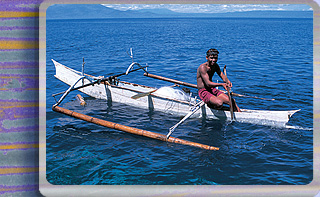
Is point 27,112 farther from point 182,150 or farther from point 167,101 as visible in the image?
point 167,101

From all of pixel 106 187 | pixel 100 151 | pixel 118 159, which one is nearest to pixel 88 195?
pixel 106 187

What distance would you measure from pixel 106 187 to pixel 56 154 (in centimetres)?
751

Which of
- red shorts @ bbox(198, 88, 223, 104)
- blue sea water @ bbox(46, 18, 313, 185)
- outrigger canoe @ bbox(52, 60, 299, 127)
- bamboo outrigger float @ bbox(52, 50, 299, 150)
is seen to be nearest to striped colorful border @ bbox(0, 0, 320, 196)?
blue sea water @ bbox(46, 18, 313, 185)

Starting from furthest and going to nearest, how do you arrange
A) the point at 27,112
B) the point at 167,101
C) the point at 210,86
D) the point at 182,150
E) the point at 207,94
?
the point at 167,101, the point at 207,94, the point at 210,86, the point at 182,150, the point at 27,112

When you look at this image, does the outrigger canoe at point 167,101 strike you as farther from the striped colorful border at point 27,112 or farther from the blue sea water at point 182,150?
the striped colorful border at point 27,112

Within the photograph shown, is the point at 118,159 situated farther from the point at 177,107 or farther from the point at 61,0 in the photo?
the point at 61,0

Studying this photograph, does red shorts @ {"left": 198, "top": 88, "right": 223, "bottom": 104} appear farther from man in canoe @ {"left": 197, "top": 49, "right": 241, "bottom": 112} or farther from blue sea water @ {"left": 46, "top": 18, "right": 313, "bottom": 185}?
blue sea water @ {"left": 46, "top": 18, "right": 313, "bottom": 185}

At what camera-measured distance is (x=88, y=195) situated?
11.4 ft

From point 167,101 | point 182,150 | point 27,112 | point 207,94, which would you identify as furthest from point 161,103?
point 27,112

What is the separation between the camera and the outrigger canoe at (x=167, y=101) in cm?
1209

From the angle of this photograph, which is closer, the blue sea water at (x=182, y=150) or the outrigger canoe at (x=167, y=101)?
the blue sea water at (x=182, y=150)

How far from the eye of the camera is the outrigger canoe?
1209 cm

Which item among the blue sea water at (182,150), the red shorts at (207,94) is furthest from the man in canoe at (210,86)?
the blue sea water at (182,150)

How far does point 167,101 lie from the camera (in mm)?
14273
